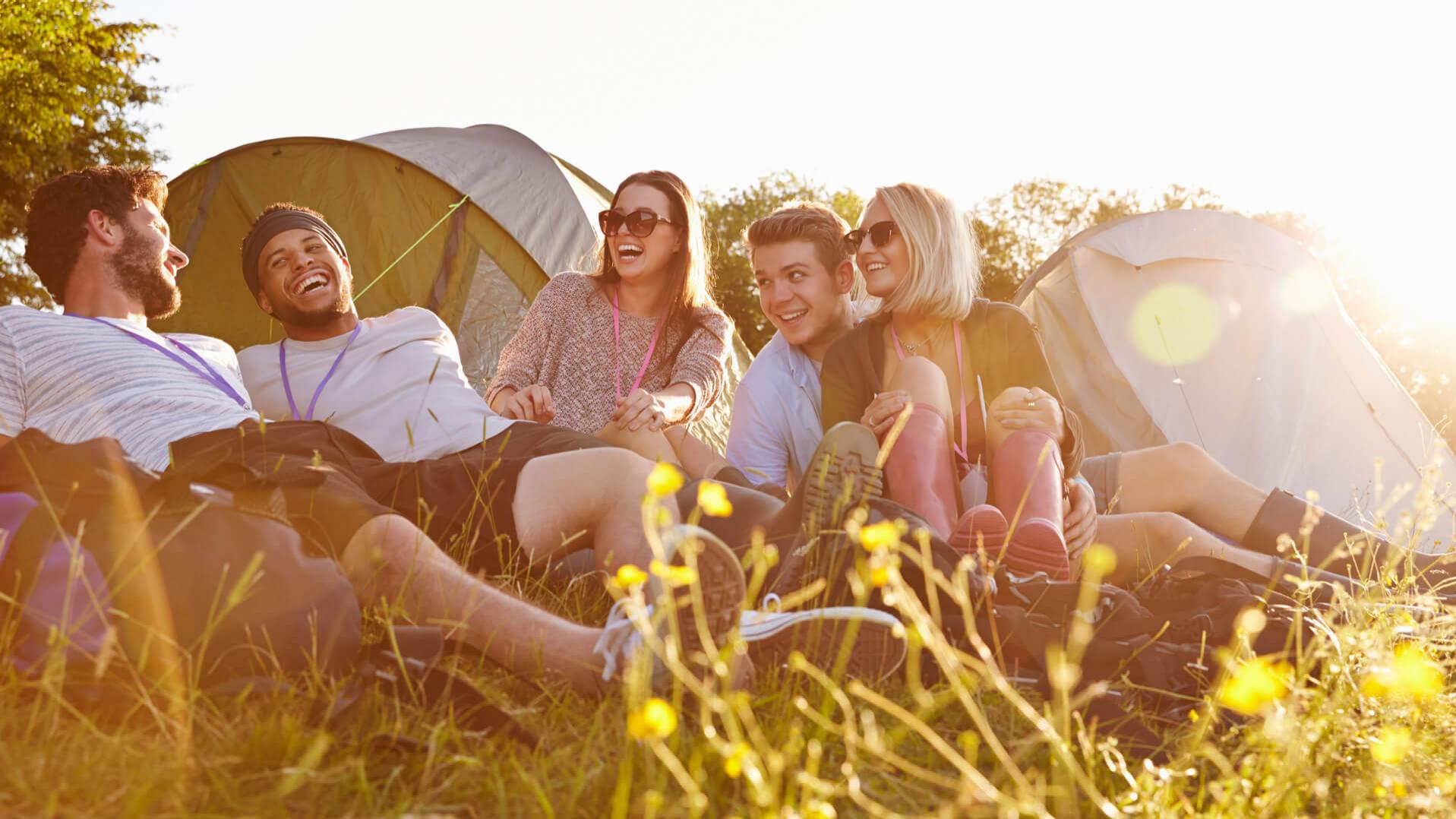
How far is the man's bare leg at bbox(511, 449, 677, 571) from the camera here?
2268mm

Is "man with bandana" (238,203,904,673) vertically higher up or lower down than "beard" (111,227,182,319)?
lower down

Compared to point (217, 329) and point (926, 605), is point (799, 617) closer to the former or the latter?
point (926, 605)

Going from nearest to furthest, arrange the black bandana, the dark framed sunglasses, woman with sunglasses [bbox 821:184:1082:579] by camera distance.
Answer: woman with sunglasses [bbox 821:184:1082:579] → the black bandana → the dark framed sunglasses

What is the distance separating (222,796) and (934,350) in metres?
2.67

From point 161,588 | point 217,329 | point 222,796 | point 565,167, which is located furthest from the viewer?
point 565,167

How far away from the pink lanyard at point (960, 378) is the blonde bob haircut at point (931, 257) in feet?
0.21

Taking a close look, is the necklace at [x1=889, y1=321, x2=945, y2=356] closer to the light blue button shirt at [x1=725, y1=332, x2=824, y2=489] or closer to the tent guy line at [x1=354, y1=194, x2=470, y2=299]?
the light blue button shirt at [x1=725, y1=332, x2=824, y2=489]

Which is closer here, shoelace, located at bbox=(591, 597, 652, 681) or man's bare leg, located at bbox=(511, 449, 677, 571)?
shoelace, located at bbox=(591, 597, 652, 681)

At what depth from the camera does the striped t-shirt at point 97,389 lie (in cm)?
237

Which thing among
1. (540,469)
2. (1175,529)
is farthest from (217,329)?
(1175,529)

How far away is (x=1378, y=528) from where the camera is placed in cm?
189

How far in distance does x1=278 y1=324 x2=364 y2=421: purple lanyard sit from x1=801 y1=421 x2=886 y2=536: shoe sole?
161 centimetres

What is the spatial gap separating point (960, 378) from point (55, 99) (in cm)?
1528

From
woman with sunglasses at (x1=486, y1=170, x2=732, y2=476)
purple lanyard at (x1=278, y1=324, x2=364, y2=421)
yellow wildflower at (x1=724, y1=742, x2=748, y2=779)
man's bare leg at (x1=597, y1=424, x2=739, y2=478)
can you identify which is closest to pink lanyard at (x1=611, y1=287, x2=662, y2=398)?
woman with sunglasses at (x1=486, y1=170, x2=732, y2=476)
